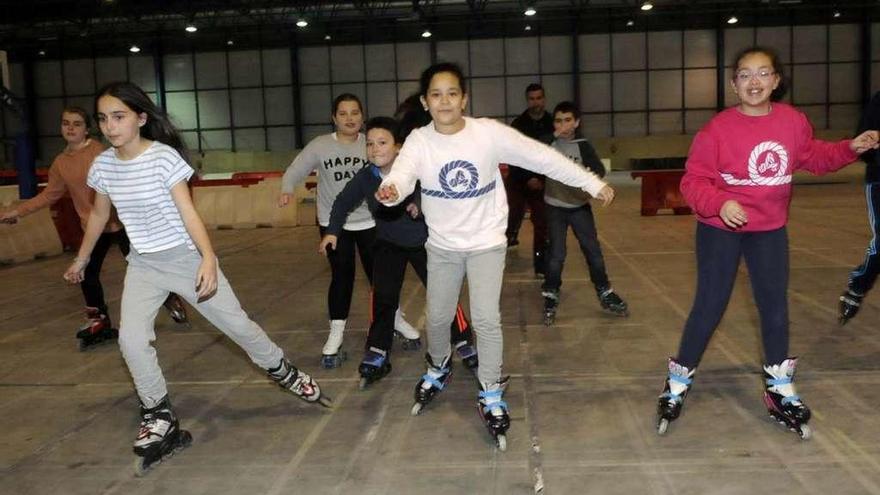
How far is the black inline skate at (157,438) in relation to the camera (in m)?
Answer: 4.32

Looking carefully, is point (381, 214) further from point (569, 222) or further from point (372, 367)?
point (569, 222)

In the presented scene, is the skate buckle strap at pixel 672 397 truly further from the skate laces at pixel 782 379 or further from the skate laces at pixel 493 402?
the skate laces at pixel 493 402

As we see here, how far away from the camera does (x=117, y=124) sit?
4.45 metres

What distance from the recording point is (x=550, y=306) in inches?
301

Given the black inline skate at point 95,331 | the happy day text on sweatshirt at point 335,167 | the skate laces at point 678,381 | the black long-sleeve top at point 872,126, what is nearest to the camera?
the skate laces at point 678,381

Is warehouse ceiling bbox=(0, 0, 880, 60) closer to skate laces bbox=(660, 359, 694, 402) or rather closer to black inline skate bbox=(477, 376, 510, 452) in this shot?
skate laces bbox=(660, 359, 694, 402)

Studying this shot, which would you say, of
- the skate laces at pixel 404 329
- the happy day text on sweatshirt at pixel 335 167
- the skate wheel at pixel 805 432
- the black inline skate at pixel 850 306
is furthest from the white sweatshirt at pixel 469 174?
the black inline skate at pixel 850 306

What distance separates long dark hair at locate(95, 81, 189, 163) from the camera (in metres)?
4.52

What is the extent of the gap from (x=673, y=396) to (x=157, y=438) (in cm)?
258

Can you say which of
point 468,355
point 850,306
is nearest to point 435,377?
point 468,355

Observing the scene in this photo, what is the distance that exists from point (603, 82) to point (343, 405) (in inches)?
1470

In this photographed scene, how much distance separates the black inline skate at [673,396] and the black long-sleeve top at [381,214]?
1759mm

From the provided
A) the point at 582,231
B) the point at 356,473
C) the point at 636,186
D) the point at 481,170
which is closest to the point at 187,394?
the point at 356,473

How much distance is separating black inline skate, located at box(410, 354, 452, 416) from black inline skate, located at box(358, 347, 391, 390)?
56 centimetres
